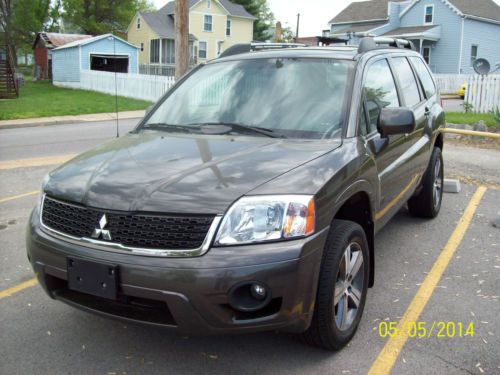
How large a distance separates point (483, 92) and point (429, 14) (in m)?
23.6

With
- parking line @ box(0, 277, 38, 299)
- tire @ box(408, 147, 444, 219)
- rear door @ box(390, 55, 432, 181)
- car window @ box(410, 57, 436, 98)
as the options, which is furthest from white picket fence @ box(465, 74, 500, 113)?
parking line @ box(0, 277, 38, 299)

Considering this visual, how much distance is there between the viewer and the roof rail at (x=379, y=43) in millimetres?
4262

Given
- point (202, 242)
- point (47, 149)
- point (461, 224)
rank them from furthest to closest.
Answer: point (47, 149), point (461, 224), point (202, 242)

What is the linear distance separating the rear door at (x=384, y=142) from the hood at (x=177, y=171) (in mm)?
580

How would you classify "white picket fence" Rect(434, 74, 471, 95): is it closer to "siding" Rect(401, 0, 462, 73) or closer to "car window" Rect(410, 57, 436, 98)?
"siding" Rect(401, 0, 462, 73)

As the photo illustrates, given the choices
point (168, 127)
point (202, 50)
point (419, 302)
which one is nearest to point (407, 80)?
point (419, 302)

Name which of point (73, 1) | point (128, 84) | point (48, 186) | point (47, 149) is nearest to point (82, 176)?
point (48, 186)

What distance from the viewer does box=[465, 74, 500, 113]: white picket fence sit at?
17469 millimetres

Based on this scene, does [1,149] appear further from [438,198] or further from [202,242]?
[202,242]

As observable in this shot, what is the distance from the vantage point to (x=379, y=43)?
5.38 meters

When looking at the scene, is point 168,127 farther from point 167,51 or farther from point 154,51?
point 154,51

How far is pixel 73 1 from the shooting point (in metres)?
53.7

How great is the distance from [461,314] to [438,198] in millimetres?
2679

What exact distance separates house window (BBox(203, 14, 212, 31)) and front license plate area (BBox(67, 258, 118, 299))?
158 ft
